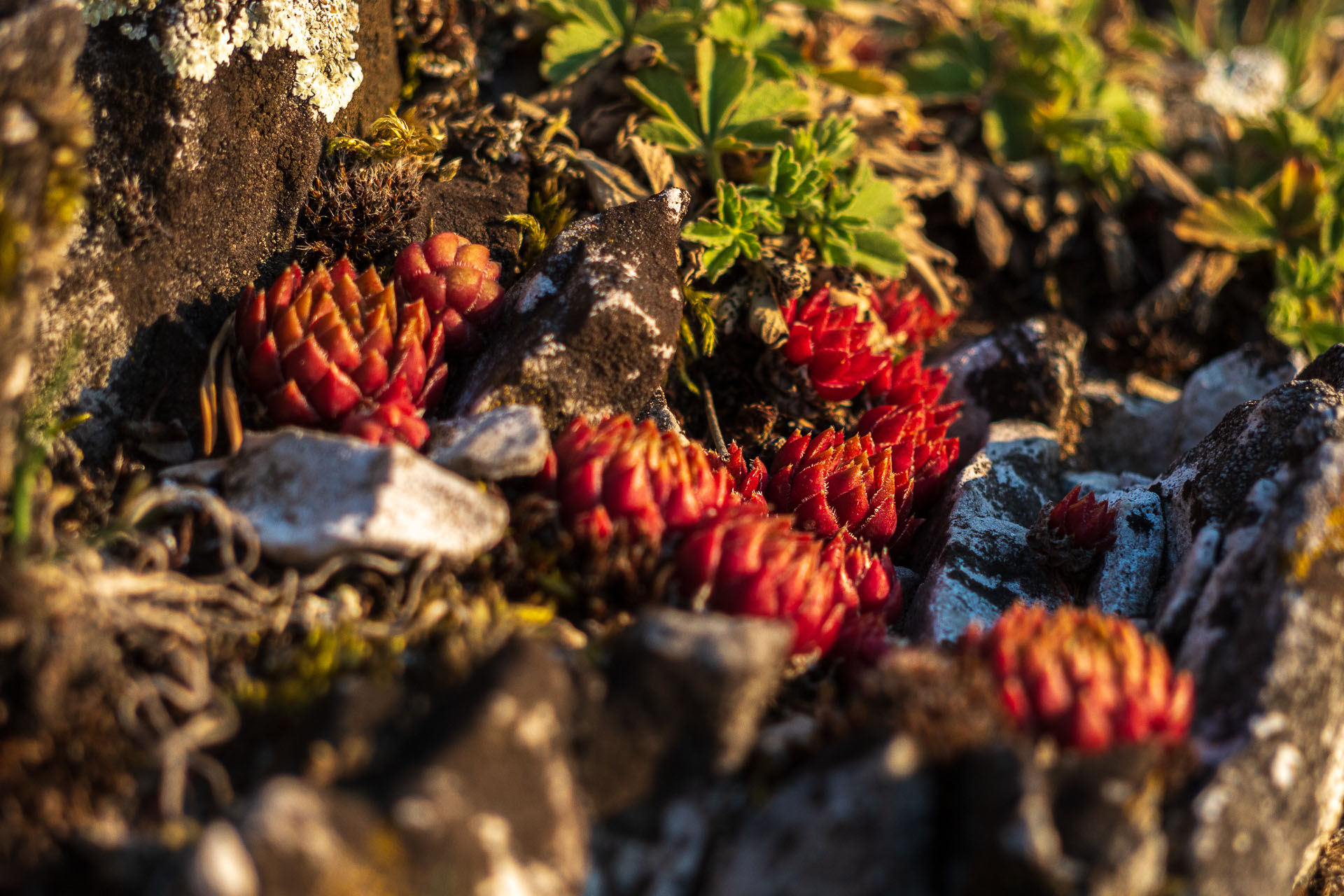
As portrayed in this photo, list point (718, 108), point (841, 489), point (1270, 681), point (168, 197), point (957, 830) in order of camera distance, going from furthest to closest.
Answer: point (718, 108) → point (841, 489) → point (168, 197) → point (1270, 681) → point (957, 830)

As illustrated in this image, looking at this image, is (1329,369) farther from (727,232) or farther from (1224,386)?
(727,232)

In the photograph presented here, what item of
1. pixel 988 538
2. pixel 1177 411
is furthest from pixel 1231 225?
pixel 988 538

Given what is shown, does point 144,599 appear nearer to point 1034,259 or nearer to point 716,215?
point 716,215

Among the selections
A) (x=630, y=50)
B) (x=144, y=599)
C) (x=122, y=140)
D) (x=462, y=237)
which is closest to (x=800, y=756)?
(x=144, y=599)

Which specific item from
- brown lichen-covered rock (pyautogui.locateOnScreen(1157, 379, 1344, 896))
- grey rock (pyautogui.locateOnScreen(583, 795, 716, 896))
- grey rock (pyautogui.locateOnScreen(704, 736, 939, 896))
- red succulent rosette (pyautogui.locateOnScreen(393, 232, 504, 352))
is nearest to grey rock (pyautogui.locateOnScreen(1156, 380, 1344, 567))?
brown lichen-covered rock (pyautogui.locateOnScreen(1157, 379, 1344, 896))

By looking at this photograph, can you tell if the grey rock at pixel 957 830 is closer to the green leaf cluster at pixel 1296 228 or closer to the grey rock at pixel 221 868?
the grey rock at pixel 221 868
